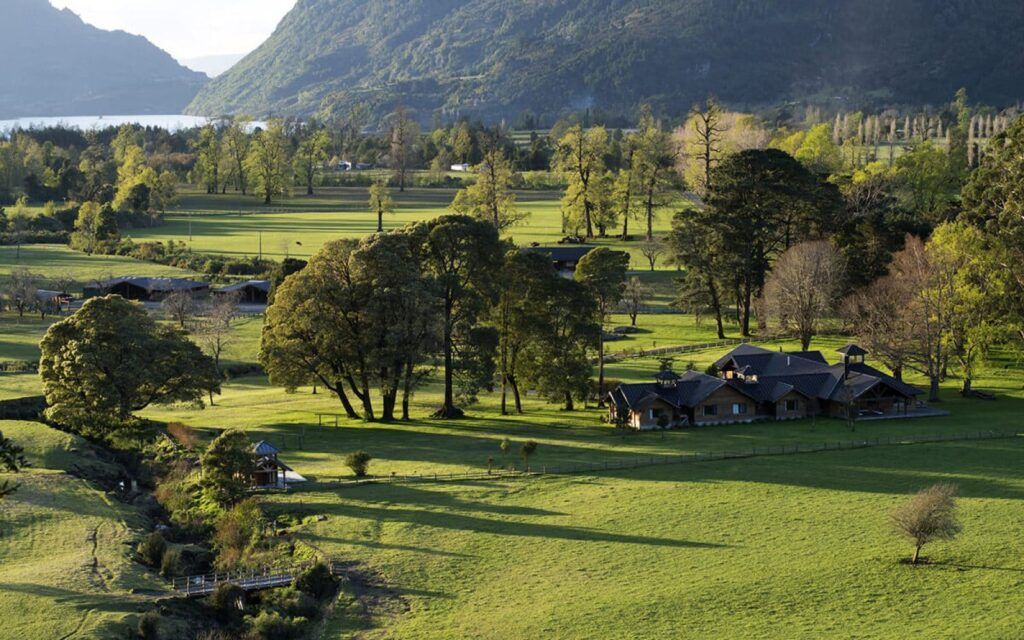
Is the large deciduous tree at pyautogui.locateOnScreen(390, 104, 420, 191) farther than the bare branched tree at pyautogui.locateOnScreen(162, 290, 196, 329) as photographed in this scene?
Yes

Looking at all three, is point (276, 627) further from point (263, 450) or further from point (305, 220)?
point (305, 220)

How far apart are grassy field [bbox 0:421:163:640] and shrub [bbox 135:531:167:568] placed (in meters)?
0.54

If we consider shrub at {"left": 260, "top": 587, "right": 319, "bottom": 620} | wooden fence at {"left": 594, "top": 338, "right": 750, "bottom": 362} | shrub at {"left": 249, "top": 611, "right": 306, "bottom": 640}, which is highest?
wooden fence at {"left": 594, "top": 338, "right": 750, "bottom": 362}

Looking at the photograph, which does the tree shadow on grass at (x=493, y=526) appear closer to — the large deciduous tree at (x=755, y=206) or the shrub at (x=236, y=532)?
the shrub at (x=236, y=532)

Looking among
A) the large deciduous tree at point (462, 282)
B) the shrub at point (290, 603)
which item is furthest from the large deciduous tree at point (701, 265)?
the shrub at point (290, 603)

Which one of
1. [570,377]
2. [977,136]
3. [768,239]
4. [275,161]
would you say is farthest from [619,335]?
[977,136]

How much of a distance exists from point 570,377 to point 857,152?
9467 centimetres

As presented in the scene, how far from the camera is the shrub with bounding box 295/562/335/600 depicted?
3753 centimetres

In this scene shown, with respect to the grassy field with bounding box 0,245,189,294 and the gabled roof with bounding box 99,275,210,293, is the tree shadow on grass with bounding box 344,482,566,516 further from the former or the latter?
the grassy field with bounding box 0,245,189,294

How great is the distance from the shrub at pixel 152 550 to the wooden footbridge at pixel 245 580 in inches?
77.7

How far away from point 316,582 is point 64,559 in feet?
30.2

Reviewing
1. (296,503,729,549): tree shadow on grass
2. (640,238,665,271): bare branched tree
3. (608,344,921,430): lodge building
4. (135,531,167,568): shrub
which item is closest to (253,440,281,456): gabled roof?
(296,503,729,549): tree shadow on grass

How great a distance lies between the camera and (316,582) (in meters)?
37.8

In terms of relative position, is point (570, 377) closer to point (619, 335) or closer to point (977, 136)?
point (619, 335)
